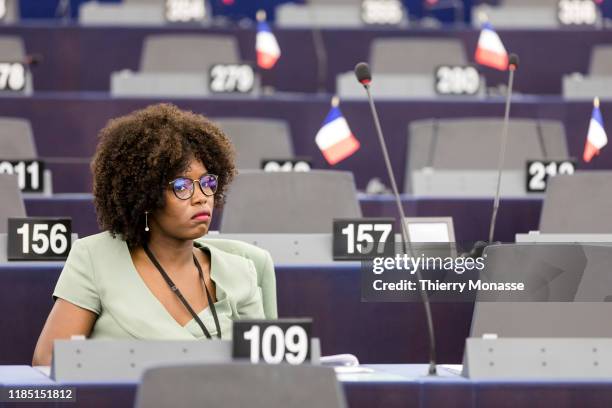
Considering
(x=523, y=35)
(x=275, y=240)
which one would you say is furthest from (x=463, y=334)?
(x=523, y=35)

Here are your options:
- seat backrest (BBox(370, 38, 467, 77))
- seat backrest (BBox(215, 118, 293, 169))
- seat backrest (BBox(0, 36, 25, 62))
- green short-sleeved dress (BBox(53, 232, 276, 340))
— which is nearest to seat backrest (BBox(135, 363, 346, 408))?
green short-sleeved dress (BBox(53, 232, 276, 340))

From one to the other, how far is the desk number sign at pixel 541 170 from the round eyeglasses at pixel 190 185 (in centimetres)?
235

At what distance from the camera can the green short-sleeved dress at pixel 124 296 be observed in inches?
116

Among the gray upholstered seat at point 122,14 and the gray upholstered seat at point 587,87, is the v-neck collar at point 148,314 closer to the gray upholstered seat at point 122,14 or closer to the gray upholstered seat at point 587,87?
the gray upholstered seat at point 587,87

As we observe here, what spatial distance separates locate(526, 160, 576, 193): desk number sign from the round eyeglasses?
2352 mm

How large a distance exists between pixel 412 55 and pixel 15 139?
2.31m

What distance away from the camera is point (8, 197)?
4.23 meters

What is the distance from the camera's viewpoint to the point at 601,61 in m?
7.20

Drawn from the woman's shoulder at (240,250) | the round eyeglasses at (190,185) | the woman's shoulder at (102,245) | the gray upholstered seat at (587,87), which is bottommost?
the woman's shoulder at (240,250)

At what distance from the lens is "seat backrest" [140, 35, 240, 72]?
22.6 ft

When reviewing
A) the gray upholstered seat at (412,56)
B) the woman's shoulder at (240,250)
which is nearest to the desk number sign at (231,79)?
the gray upholstered seat at (412,56)

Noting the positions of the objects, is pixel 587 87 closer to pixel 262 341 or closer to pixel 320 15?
pixel 320 15

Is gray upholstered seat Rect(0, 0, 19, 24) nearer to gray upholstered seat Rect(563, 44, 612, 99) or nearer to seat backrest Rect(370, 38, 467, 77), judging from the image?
seat backrest Rect(370, 38, 467, 77)

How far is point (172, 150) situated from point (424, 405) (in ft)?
2.82
